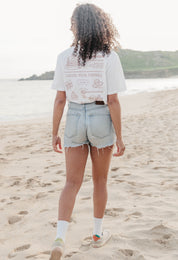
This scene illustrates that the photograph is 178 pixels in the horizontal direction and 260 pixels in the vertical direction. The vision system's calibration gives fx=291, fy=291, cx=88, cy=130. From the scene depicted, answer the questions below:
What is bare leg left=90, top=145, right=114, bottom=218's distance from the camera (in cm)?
228

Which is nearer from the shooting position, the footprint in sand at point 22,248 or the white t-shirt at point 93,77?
the white t-shirt at point 93,77

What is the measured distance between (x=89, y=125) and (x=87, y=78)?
35cm

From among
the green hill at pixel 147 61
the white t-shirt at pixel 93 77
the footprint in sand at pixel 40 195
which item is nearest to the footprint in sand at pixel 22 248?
the footprint in sand at pixel 40 195

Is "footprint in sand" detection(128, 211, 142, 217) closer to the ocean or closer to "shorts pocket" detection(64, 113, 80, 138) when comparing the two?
"shorts pocket" detection(64, 113, 80, 138)

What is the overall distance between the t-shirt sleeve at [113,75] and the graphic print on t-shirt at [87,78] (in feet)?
0.15

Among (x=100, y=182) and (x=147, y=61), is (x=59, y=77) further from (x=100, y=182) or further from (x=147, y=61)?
(x=147, y=61)

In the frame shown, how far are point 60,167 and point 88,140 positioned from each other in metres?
2.96

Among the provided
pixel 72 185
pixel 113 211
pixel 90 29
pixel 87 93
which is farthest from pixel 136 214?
pixel 90 29

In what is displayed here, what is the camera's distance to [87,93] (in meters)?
2.16

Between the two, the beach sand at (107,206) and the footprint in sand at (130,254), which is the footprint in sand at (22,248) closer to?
the beach sand at (107,206)

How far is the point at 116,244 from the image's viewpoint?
2.55m

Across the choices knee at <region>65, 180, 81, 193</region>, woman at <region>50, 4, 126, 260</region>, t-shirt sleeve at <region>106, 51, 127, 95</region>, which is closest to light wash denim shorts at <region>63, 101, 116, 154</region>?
woman at <region>50, 4, 126, 260</region>

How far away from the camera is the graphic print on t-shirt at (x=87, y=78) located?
2.14 m

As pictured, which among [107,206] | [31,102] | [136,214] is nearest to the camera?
[136,214]
